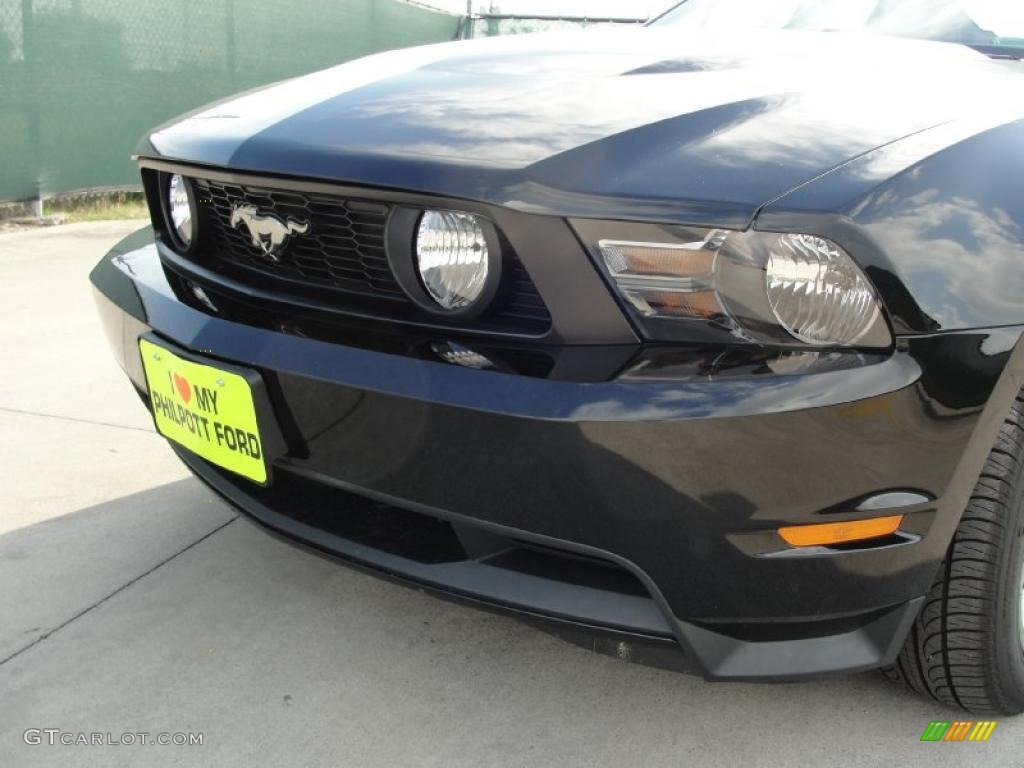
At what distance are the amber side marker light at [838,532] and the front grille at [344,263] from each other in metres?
0.46

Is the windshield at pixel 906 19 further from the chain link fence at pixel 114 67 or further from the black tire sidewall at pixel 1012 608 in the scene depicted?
the chain link fence at pixel 114 67

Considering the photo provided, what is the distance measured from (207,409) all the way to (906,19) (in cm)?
192

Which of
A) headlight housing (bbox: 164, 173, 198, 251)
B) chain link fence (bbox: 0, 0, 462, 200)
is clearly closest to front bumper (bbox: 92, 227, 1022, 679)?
headlight housing (bbox: 164, 173, 198, 251)

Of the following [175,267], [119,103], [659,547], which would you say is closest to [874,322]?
[659,547]

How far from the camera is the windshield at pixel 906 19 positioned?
2465 millimetres

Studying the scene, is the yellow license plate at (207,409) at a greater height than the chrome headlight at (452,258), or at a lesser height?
lesser

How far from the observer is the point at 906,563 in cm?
152

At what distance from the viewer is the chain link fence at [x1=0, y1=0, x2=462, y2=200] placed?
6520 mm

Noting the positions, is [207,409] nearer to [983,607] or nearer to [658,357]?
[658,357]

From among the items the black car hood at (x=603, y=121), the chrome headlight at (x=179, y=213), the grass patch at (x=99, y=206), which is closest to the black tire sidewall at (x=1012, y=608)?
the black car hood at (x=603, y=121)

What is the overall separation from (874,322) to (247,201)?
110 centimetres

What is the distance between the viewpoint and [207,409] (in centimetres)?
182

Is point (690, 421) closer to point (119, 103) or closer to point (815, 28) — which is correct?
point (815, 28)

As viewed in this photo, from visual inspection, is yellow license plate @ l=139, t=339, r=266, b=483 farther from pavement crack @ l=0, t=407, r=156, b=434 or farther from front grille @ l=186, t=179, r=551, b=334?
pavement crack @ l=0, t=407, r=156, b=434
